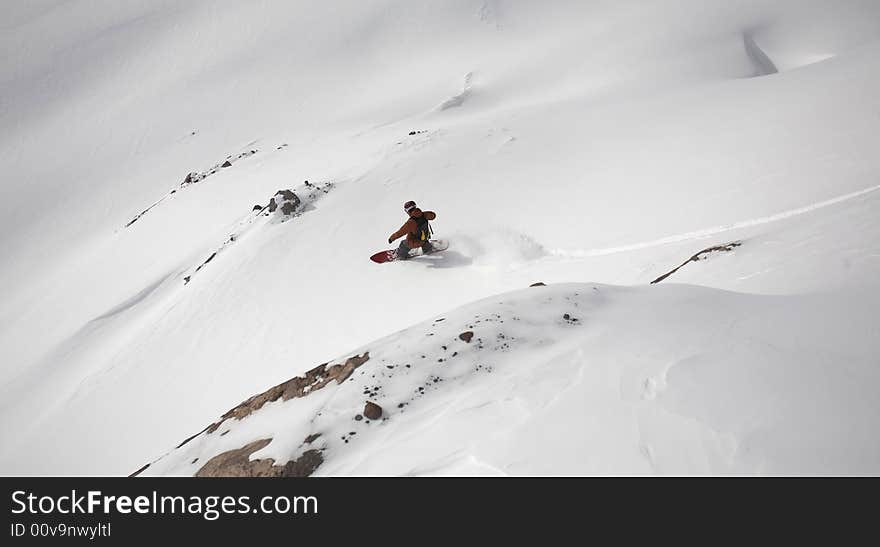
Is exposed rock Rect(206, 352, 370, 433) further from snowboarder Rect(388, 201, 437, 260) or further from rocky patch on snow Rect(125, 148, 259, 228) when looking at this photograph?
rocky patch on snow Rect(125, 148, 259, 228)

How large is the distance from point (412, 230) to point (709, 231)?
541 cm

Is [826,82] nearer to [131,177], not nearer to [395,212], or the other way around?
[395,212]

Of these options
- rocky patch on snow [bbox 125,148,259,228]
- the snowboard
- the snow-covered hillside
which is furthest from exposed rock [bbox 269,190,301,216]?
rocky patch on snow [bbox 125,148,259,228]

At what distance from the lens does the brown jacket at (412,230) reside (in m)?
9.99

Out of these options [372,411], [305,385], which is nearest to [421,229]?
[305,385]

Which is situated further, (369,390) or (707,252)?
(707,252)

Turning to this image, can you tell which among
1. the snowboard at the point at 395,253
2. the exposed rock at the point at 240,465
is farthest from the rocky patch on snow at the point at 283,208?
the exposed rock at the point at 240,465

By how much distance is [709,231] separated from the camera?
28.0 feet

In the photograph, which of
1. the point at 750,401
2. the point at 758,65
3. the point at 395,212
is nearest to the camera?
the point at 750,401

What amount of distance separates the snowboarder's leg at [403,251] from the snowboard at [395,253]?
0.28 ft

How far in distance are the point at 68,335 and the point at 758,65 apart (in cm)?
2288

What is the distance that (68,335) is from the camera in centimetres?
1246

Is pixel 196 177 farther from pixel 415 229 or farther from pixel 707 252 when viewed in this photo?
pixel 707 252

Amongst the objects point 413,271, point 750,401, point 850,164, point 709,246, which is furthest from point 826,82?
point 750,401
